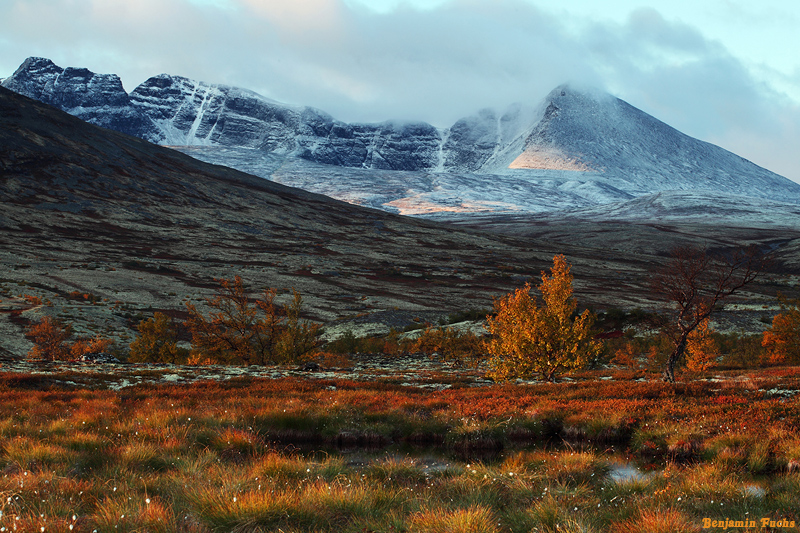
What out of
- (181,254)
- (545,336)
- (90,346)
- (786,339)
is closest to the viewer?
(545,336)

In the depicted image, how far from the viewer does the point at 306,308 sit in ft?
232

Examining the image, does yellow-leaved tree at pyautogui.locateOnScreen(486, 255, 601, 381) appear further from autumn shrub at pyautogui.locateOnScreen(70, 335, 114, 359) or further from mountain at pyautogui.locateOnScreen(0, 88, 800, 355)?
autumn shrub at pyautogui.locateOnScreen(70, 335, 114, 359)

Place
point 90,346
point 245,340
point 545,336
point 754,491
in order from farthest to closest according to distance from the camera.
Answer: point 90,346 < point 245,340 < point 545,336 < point 754,491

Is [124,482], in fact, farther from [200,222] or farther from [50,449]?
[200,222]

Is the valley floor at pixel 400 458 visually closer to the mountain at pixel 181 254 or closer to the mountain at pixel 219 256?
the mountain at pixel 219 256

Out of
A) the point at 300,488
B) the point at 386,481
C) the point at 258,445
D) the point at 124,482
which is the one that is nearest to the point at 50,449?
the point at 124,482

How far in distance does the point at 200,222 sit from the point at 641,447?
17082 centimetres

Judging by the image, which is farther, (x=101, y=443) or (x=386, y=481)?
(x=101, y=443)

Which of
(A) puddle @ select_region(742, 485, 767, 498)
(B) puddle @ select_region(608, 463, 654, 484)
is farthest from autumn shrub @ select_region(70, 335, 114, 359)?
(A) puddle @ select_region(742, 485, 767, 498)

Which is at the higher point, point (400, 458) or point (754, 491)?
point (754, 491)

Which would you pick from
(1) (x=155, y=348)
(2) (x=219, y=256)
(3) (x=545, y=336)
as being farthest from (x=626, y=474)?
(2) (x=219, y=256)

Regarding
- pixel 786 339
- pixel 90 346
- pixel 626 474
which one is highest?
pixel 786 339

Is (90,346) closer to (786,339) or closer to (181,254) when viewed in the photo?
(786,339)

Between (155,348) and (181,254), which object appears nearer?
(155,348)
